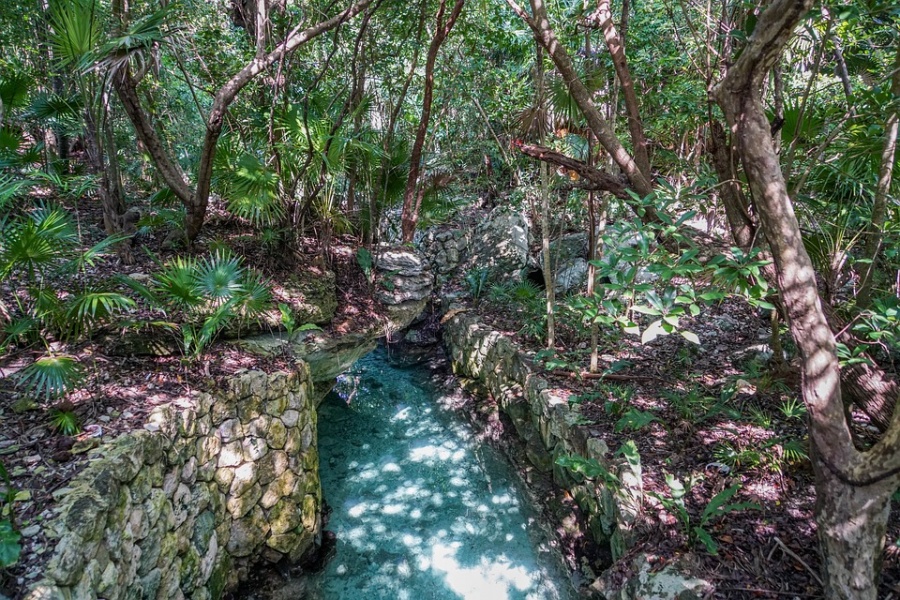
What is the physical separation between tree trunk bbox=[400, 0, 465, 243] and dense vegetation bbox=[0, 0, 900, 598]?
3 cm

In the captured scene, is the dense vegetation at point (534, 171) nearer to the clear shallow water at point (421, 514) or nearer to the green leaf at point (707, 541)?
the green leaf at point (707, 541)

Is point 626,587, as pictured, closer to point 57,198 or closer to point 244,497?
point 244,497

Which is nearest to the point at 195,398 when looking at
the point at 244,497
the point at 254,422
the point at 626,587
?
the point at 254,422

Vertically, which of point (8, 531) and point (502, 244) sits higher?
point (502, 244)

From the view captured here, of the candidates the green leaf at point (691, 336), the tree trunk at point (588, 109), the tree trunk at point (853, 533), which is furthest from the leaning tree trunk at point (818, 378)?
the tree trunk at point (588, 109)

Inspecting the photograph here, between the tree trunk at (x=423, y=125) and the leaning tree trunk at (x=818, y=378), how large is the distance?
354cm

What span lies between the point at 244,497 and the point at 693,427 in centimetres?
300

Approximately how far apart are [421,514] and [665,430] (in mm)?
2016

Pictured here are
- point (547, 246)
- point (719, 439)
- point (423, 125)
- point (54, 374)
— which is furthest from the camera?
point (423, 125)

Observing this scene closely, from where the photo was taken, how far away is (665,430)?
10.3 feet

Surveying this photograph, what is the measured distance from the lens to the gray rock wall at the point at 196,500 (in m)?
1.87

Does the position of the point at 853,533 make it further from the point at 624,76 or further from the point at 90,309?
the point at 90,309

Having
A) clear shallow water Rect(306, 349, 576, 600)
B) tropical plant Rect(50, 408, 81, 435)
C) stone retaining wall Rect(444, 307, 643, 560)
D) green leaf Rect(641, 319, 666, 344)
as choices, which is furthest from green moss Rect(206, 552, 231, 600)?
green leaf Rect(641, 319, 666, 344)

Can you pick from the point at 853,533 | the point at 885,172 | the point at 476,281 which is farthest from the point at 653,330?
the point at 476,281
